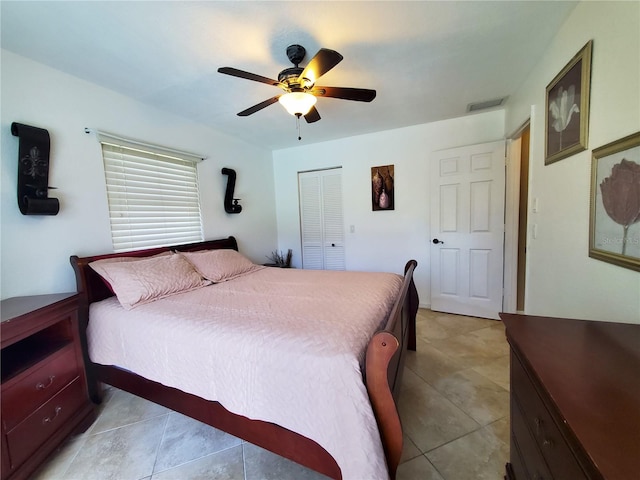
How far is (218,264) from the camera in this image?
8.36 feet

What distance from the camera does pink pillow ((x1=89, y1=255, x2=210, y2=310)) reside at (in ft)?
5.91

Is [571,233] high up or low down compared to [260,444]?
up

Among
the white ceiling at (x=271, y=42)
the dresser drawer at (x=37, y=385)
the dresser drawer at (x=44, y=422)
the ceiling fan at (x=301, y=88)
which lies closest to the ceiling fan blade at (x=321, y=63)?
the ceiling fan at (x=301, y=88)

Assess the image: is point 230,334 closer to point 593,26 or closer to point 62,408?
point 62,408

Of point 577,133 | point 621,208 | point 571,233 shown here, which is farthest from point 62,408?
point 577,133

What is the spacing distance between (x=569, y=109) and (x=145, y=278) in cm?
294

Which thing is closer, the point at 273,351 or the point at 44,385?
the point at 273,351

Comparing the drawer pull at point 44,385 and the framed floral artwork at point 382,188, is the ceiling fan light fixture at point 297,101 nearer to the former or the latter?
the framed floral artwork at point 382,188

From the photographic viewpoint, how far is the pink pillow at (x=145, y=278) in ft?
5.91

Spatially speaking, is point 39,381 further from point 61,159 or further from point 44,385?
point 61,159

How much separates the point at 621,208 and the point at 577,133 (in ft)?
1.88

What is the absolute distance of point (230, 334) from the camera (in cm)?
134

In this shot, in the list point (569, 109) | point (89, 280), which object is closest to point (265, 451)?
point (89, 280)

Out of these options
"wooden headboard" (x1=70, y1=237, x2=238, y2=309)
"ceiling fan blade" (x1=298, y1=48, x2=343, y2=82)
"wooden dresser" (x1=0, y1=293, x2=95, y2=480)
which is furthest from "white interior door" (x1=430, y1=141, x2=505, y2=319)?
"wooden dresser" (x1=0, y1=293, x2=95, y2=480)
